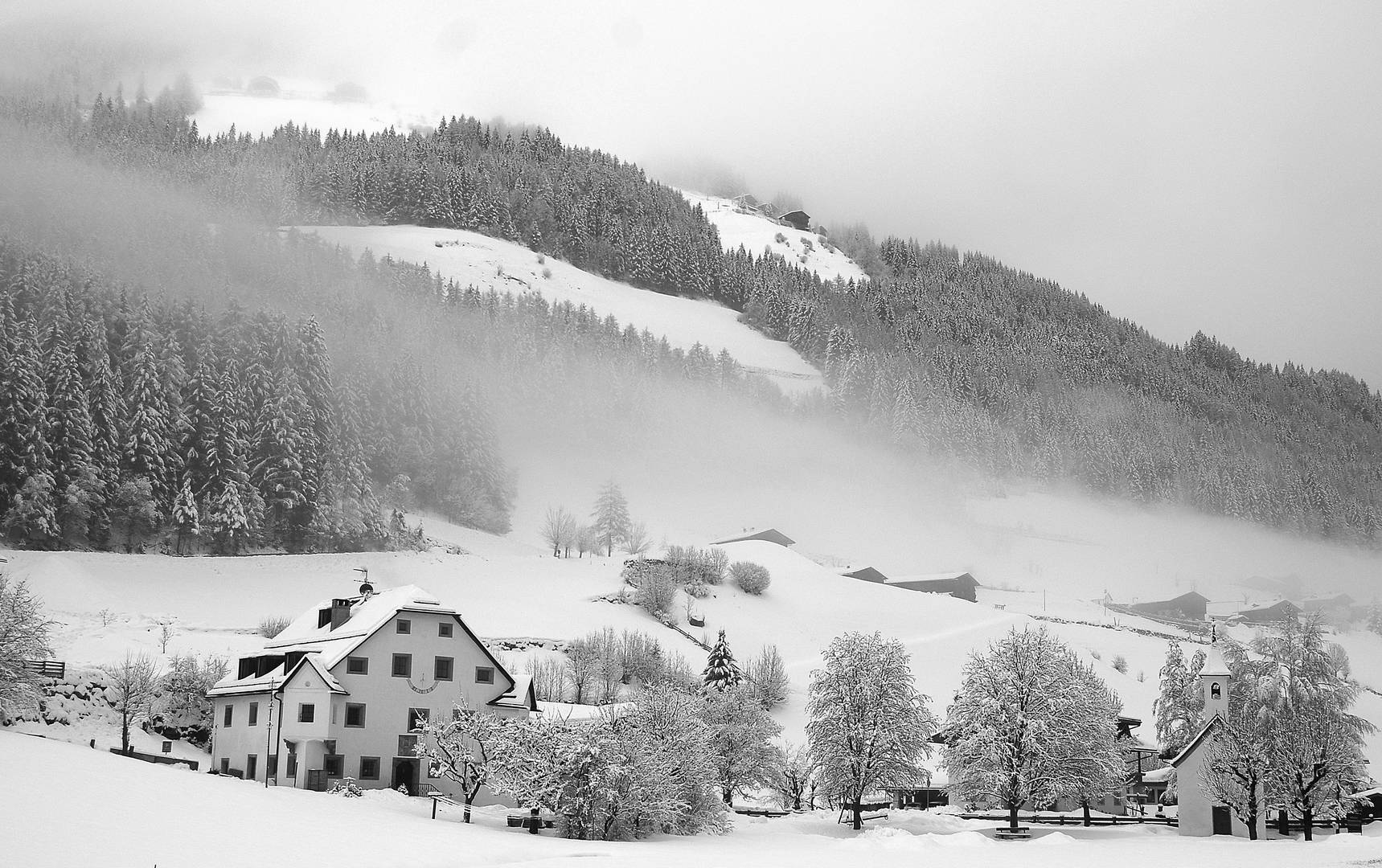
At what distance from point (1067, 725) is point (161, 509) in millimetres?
64915

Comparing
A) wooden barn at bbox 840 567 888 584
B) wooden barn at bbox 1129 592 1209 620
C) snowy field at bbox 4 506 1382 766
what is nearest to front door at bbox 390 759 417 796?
snowy field at bbox 4 506 1382 766

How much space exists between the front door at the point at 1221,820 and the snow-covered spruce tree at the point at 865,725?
12.8 meters

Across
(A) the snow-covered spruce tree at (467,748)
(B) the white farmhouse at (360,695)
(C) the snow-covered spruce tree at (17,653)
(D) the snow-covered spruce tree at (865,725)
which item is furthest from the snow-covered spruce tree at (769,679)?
(C) the snow-covered spruce tree at (17,653)

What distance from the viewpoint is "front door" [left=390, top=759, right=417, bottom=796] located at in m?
50.9

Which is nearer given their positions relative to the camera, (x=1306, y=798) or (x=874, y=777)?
(x=1306, y=798)

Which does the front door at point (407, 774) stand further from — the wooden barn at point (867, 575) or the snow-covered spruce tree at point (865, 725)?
the wooden barn at point (867, 575)

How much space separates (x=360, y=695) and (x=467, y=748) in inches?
285

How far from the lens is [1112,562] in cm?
15500

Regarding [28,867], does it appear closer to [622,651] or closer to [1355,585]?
[622,651]

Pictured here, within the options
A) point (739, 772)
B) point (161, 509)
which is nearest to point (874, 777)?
point (739, 772)

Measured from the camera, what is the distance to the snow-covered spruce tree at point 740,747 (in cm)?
5656

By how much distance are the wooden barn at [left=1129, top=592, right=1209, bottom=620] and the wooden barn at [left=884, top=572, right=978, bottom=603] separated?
26454mm

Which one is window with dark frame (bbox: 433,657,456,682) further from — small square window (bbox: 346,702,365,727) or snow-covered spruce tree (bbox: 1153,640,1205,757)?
snow-covered spruce tree (bbox: 1153,640,1205,757)

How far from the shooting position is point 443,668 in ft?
176
